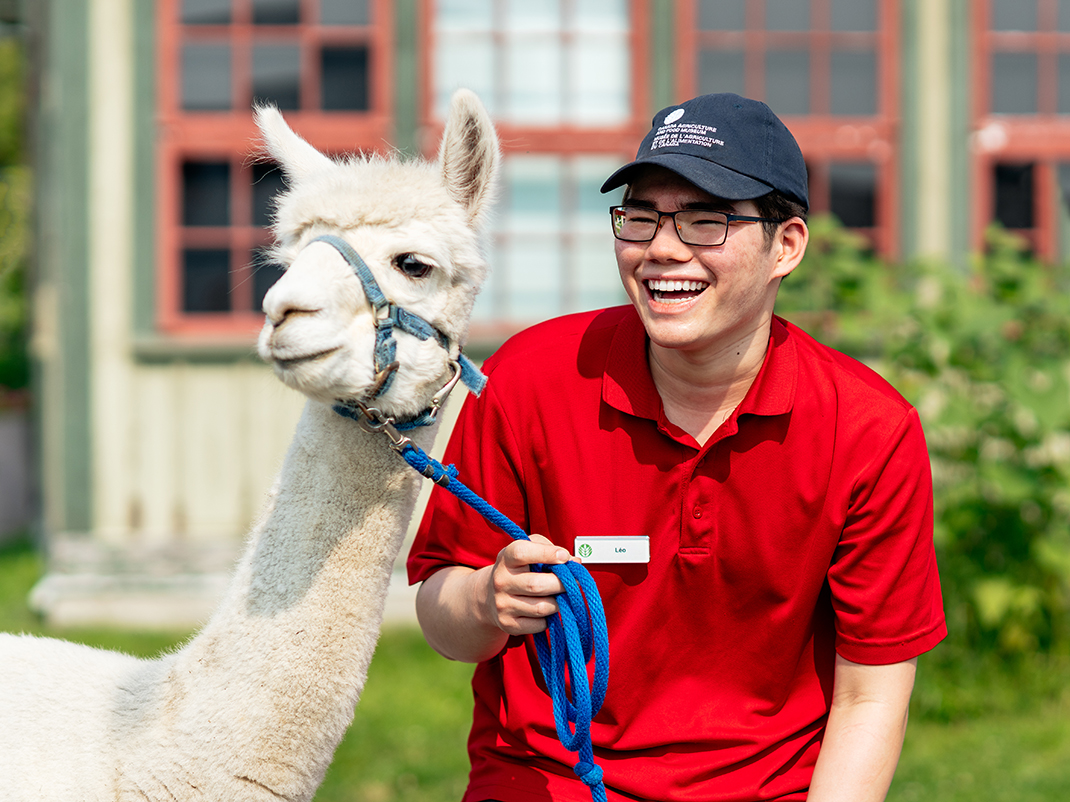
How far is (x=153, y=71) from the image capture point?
21.1ft

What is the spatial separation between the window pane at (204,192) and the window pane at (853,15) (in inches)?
158

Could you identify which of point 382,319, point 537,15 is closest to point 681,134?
point 382,319

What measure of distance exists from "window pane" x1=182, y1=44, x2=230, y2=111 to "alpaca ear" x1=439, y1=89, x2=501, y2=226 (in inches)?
203

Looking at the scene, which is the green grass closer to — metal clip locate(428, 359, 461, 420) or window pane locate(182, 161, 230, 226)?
window pane locate(182, 161, 230, 226)

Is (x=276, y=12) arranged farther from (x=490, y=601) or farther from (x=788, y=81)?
(x=490, y=601)

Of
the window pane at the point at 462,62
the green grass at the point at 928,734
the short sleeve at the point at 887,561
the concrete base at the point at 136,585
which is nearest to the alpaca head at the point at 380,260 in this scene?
the short sleeve at the point at 887,561

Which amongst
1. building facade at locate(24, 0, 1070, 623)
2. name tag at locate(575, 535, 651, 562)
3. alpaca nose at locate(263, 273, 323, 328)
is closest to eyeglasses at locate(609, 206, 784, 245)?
name tag at locate(575, 535, 651, 562)

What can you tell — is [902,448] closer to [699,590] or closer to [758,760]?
[699,590]

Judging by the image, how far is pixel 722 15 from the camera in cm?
671

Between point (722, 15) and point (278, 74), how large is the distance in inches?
112

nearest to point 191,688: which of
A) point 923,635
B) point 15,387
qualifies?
point 923,635

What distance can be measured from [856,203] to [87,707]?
6.05 metres

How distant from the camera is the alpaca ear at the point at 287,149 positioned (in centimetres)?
205

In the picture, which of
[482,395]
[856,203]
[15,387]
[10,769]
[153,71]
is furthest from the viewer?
[15,387]
